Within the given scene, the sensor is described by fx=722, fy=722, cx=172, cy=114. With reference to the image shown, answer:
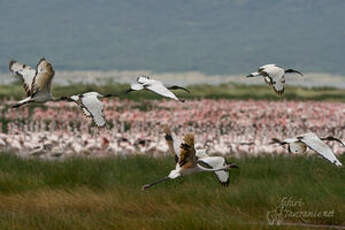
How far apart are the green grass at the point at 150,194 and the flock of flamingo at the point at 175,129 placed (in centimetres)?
52

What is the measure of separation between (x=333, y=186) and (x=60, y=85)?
2322 cm

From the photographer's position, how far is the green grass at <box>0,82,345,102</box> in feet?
86.0

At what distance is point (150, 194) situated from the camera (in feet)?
26.2

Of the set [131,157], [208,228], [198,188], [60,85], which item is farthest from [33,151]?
[60,85]

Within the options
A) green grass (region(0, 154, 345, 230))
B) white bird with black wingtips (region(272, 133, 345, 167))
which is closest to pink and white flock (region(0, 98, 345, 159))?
green grass (region(0, 154, 345, 230))

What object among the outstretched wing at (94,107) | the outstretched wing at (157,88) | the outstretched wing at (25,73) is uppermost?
the outstretched wing at (25,73)

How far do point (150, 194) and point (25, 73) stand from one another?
4211 millimetres

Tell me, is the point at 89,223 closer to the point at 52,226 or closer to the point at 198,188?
the point at 52,226

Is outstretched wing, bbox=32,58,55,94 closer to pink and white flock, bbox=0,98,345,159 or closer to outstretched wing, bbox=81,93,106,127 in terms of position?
outstretched wing, bbox=81,93,106,127

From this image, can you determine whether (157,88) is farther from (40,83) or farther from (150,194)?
(150,194)

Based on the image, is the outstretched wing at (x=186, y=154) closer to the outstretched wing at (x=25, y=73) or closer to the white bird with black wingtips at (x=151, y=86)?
the white bird with black wingtips at (x=151, y=86)

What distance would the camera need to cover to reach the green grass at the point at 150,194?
243 inches

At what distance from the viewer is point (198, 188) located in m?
8.01

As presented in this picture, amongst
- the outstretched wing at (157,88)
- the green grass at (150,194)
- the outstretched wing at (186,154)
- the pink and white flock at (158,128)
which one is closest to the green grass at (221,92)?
the pink and white flock at (158,128)
